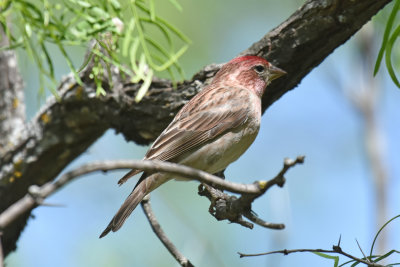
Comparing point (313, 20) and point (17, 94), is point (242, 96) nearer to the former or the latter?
point (313, 20)

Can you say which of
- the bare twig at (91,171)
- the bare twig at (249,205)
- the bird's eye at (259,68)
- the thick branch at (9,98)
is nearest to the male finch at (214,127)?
the bird's eye at (259,68)

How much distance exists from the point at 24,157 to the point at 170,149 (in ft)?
5.25

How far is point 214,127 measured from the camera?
5273 millimetres

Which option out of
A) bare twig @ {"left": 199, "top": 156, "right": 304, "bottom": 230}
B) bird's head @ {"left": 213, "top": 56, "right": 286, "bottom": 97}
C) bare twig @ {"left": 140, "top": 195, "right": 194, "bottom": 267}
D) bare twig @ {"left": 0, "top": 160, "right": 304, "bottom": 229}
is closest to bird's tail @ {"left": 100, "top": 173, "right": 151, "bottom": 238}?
bare twig @ {"left": 140, "top": 195, "right": 194, "bottom": 267}

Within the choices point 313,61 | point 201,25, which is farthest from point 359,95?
point 313,61

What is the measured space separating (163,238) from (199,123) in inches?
50.5

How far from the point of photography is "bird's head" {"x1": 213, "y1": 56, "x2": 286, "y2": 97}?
16.6ft

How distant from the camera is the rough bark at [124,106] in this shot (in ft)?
14.5

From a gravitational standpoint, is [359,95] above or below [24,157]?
above

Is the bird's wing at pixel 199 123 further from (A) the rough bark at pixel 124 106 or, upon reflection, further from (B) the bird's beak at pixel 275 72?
(B) the bird's beak at pixel 275 72

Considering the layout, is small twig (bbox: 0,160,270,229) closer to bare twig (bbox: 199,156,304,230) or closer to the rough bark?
bare twig (bbox: 199,156,304,230)

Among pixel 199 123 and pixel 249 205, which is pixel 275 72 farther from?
pixel 249 205

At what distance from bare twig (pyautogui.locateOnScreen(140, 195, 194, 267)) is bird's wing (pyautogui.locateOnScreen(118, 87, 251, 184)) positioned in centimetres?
38

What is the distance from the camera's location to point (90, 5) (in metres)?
3.72
